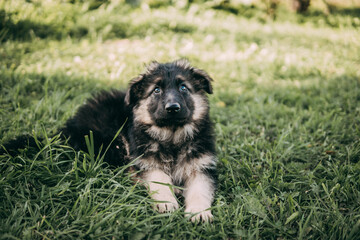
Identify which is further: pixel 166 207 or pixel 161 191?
pixel 161 191

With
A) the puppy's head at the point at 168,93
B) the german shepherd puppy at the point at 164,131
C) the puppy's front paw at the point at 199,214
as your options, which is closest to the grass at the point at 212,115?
the puppy's front paw at the point at 199,214

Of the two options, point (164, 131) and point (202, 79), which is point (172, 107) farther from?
point (202, 79)

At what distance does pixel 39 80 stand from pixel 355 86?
5.24 metres

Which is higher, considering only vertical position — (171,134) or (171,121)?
(171,121)

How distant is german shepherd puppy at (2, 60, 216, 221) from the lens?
7.85 feet

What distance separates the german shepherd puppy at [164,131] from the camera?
94.2 inches

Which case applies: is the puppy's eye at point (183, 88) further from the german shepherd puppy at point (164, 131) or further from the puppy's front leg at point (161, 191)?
the puppy's front leg at point (161, 191)

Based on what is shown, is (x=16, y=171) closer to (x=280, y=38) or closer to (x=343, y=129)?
(x=343, y=129)

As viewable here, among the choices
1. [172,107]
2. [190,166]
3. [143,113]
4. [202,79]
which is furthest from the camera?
[202,79]

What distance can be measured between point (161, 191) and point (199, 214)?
0.40m

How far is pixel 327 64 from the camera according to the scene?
5.54 m

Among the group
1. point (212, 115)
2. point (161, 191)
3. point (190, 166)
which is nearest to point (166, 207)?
point (161, 191)

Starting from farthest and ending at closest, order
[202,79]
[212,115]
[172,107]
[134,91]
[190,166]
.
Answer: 1. [212,115]
2. [202,79]
3. [134,91]
4. [190,166]
5. [172,107]

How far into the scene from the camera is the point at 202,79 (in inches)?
116
